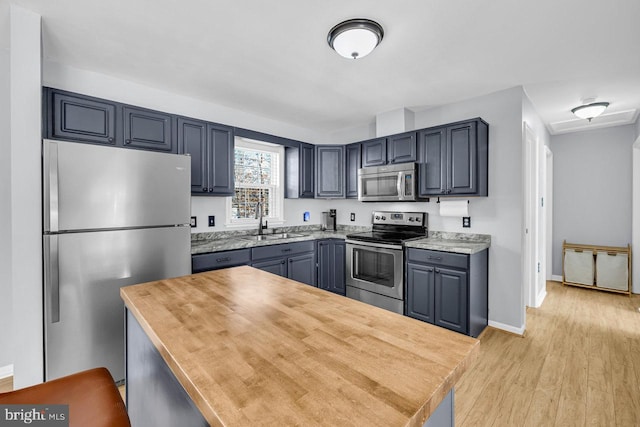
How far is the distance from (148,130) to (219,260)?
1399mm

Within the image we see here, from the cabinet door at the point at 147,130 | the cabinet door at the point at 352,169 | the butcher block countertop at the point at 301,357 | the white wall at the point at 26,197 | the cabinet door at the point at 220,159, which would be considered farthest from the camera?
the cabinet door at the point at 352,169

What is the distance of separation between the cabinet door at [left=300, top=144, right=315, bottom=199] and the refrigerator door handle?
2.72 m

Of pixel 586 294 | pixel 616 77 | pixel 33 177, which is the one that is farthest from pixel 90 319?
pixel 586 294

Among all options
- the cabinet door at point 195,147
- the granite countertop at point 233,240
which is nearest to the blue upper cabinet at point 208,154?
the cabinet door at point 195,147

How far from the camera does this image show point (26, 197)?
184 cm

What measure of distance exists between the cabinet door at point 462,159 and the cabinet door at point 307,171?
194 centimetres

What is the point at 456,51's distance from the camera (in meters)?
2.28

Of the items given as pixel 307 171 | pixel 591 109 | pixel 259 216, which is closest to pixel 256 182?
pixel 259 216

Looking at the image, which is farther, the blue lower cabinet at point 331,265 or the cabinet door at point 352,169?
the cabinet door at point 352,169

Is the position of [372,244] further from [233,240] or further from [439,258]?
[233,240]

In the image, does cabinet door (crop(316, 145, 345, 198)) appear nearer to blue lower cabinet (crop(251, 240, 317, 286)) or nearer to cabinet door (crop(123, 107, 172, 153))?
blue lower cabinet (crop(251, 240, 317, 286))

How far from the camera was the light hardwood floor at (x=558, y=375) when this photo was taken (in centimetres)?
187

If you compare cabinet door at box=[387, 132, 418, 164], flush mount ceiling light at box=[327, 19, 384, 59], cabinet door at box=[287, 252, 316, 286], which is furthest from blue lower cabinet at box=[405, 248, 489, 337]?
flush mount ceiling light at box=[327, 19, 384, 59]

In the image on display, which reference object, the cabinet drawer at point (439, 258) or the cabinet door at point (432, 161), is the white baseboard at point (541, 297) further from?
the cabinet door at point (432, 161)
